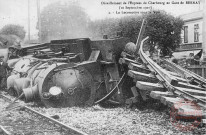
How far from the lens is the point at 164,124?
695 cm

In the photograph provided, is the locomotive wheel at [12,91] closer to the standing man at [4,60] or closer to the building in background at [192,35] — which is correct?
the standing man at [4,60]

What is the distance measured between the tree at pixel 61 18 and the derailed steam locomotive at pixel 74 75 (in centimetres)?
1225

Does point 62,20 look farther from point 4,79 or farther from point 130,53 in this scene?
point 130,53

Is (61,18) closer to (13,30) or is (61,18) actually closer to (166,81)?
(13,30)

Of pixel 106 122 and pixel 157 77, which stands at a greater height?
pixel 157 77

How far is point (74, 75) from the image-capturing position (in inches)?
368

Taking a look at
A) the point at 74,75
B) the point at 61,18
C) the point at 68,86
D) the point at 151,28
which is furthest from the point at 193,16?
the point at 68,86

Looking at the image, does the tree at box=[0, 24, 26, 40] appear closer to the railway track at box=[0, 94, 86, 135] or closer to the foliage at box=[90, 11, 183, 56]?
the foliage at box=[90, 11, 183, 56]

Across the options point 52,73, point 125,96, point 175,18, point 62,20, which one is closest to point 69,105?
point 52,73

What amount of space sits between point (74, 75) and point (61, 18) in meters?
18.4

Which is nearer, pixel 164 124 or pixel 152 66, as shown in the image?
pixel 164 124

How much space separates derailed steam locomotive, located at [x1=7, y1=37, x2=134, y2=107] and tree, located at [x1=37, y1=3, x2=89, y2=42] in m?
12.3

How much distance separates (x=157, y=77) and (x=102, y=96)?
2.81 metres

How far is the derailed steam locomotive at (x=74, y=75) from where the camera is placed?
29.6 ft
